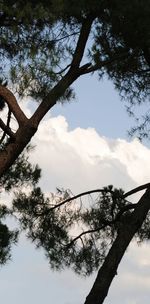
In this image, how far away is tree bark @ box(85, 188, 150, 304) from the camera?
15.2 ft

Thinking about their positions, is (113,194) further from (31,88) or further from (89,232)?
(31,88)

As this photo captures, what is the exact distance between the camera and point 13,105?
4645 mm

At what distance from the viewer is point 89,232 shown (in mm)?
5418

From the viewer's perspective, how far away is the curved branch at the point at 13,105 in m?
4.61

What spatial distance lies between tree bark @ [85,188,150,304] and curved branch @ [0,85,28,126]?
119cm

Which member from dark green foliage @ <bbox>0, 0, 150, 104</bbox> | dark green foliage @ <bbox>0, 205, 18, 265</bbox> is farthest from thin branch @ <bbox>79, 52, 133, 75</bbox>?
dark green foliage @ <bbox>0, 205, 18, 265</bbox>

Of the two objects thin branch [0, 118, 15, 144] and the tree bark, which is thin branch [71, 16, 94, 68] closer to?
thin branch [0, 118, 15, 144]

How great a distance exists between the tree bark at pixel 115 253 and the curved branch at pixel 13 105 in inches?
46.7

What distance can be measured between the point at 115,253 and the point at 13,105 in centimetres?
138

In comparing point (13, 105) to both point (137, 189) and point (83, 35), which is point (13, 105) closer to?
point (83, 35)

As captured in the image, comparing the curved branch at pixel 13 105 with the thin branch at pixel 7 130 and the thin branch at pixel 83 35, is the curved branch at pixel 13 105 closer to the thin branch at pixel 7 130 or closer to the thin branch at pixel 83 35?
the thin branch at pixel 7 130

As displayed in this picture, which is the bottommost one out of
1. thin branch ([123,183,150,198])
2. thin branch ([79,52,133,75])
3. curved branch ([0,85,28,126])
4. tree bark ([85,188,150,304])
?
tree bark ([85,188,150,304])

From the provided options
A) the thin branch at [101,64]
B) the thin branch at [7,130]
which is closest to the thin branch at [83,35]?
the thin branch at [101,64]

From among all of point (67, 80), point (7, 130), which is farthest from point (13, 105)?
point (67, 80)
